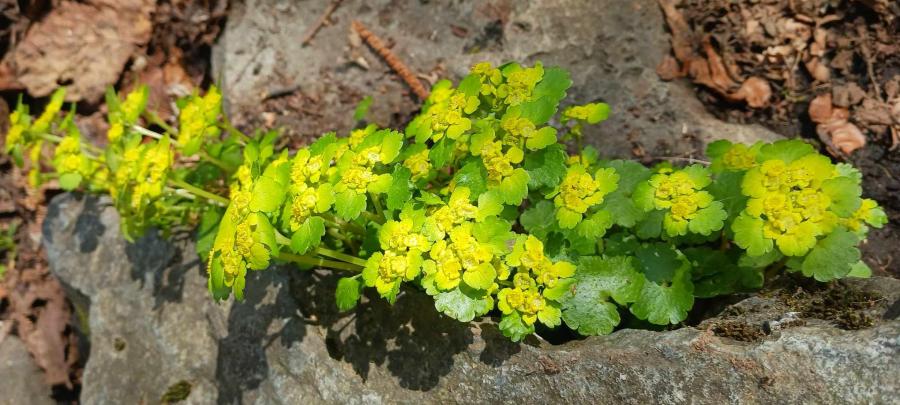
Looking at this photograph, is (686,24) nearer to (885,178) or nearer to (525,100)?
(885,178)

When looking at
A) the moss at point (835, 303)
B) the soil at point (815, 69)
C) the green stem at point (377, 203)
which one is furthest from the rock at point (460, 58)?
the green stem at point (377, 203)

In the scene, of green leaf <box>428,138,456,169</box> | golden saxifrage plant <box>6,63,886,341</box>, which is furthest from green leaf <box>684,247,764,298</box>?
green leaf <box>428,138,456,169</box>

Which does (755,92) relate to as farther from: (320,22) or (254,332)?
(254,332)

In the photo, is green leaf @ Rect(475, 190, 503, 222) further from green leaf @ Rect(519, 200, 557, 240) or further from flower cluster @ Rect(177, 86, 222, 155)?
flower cluster @ Rect(177, 86, 222, 155)

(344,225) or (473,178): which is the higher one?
(473,178)

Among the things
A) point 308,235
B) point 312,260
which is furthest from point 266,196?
point 312,260
